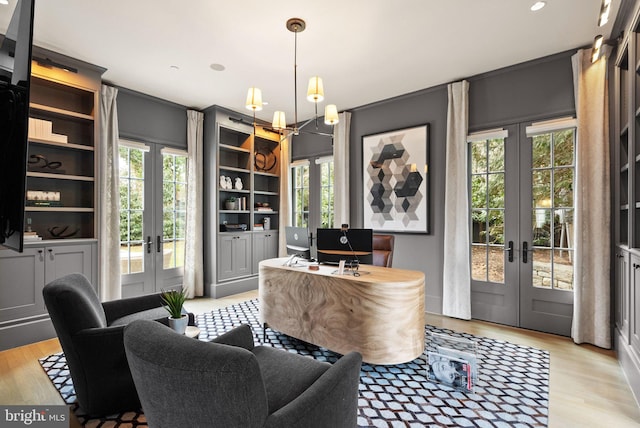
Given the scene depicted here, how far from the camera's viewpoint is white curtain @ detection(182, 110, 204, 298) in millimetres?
4965

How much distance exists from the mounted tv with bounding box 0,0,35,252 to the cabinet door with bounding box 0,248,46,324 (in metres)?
2.45

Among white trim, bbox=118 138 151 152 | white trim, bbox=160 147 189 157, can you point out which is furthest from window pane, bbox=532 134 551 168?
white trim, bbox=118 138 151 152

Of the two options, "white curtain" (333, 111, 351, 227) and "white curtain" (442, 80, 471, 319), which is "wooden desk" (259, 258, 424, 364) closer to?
"white curtain" (442, 80, 471, 319)

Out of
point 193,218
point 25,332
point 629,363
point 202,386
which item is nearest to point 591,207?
point 629,363

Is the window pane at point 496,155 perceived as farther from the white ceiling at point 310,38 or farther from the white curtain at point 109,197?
the white curtain at point 109,197

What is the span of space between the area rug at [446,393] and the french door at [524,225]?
69 cm

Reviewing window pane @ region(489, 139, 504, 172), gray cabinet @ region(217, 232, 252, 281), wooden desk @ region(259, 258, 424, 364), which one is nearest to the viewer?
wooden desk @ region(259, 258, 424, 364)

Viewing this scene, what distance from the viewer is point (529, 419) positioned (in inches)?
79.4

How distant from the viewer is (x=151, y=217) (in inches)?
182

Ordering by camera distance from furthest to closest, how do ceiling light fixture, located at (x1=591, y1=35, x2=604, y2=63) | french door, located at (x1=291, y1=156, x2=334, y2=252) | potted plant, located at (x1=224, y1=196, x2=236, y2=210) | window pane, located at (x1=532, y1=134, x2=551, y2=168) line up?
french door, located at (x1=291, y1=156, x2=334, y2=252), potted plant, located at (x1=224, y1=196, x2=236, y2=210), window pane, located at (x1=532, y1=134, x2=551, y2=168), ceiling light fixture, located at (x1=591, y1=35, x2=604, y2=63)

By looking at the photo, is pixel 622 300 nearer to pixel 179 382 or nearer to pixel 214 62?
pixel 179 382

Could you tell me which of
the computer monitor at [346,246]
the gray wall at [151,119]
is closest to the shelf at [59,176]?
the gray wall at [151,119]

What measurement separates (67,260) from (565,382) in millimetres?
5000

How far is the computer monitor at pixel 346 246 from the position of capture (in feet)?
9.77
